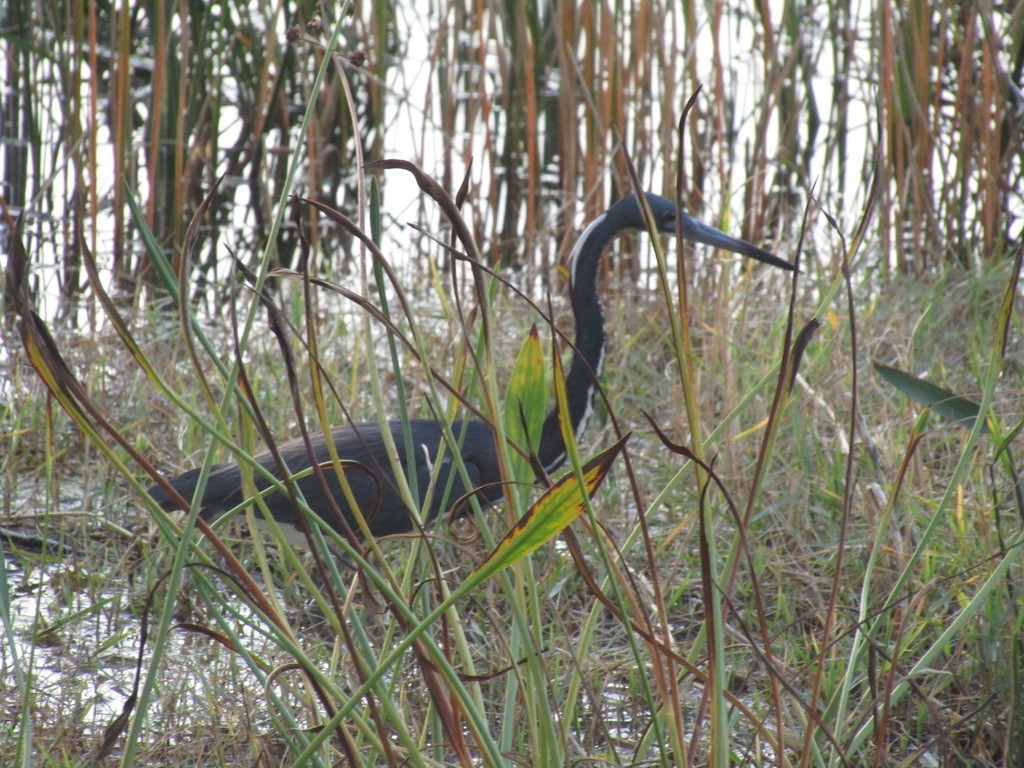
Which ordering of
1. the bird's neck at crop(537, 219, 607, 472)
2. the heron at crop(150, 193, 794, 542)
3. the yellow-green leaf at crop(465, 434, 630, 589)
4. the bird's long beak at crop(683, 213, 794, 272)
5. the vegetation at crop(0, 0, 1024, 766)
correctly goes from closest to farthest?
1. the yellow-green leaf at crop(465, 434, 630, 589)
2. the vegetation at crop(0, 0, 1024, 766)
3. the heron at crop(150, 193, 794, 542)
4. the bird's neck at crop(537, 219, 607, 472)
5. the bird's long beak at crop(683, 213, 794, 272)

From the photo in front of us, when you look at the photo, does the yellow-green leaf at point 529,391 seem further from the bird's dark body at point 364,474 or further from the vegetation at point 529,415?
the bird's dark body at point 364,474

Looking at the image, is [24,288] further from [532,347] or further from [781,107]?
[781,107]

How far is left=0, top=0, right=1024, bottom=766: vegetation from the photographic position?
3.37ft

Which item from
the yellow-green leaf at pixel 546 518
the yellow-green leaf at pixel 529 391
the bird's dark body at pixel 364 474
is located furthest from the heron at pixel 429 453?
the yellow-green leaf at pixel 546 518

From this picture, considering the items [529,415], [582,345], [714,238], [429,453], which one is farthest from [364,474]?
[529,415]

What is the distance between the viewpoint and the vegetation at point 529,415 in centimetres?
103

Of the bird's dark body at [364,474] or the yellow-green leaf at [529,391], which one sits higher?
the yellow-green leaf at [529,391]

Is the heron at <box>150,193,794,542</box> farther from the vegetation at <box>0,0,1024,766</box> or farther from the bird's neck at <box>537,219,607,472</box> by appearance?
the vegetation at <box>0,0,1024,766</box>

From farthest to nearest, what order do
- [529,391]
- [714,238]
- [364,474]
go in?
[714,238] → [364,474] → [529,391]

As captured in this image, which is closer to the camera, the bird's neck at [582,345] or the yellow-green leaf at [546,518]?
the yellow-green leaf at [546,518]

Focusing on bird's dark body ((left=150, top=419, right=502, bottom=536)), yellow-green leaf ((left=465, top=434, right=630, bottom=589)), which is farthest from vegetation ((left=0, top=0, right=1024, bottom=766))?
bird's dark body ((left=150, top=419, right=502, bottom=536))

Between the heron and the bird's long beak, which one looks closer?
the heron

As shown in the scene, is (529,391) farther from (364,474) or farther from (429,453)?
(364,474)

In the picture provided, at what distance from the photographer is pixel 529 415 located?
45.3 inches
